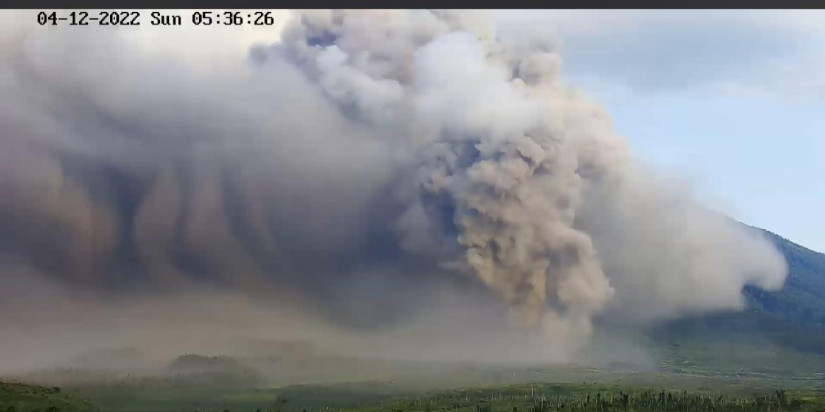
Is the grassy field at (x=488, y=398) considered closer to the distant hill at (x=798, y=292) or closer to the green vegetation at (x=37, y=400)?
the green vegetation at (x=37, y=400)

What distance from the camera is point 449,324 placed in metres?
6.22

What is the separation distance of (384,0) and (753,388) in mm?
5708

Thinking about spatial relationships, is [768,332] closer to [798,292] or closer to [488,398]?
[798,292]

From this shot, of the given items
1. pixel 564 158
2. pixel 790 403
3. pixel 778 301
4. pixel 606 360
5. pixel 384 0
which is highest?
pixel 384 0

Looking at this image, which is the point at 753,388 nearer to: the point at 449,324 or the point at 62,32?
the point at 449,324

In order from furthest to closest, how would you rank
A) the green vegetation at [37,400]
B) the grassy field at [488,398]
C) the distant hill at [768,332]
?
the distant hill at [768,332] → the grassy field at [488,398] → the green vegetation at [37,400]

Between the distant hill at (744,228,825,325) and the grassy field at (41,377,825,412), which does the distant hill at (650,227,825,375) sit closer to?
the distant hill at (744,228,825,325)

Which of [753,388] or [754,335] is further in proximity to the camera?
[754,335]

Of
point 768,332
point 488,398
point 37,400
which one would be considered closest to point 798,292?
point 768,332

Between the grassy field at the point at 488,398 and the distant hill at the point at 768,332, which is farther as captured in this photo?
the distant hill at the point at 768,332

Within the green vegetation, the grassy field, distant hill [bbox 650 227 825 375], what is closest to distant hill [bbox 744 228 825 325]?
distant hill [bbox 650 227 825 375]

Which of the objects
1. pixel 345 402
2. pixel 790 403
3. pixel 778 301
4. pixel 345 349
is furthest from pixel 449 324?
pixel 778 301

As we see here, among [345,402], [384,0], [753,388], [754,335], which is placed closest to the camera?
[384,0]

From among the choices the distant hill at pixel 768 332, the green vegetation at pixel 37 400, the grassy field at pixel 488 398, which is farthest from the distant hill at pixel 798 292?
the green vegetation at pixel 37 400
